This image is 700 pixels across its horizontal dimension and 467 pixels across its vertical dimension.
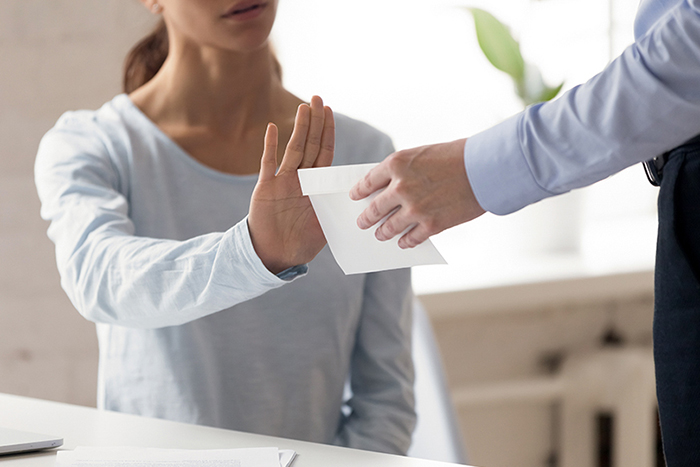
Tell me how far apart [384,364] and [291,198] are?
14.6 inches

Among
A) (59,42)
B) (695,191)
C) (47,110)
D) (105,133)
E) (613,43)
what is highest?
(613,43)

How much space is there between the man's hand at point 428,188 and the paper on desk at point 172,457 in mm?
255

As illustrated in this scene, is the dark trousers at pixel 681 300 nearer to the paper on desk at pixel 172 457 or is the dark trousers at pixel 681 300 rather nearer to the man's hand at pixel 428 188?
the man's hand at pixel 428 188

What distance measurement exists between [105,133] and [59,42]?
431 mm

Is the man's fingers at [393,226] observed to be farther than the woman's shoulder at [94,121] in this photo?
No

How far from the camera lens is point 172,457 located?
655mm

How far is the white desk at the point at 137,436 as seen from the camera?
667 mm

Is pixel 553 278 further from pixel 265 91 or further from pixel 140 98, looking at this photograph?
pixel 140 98

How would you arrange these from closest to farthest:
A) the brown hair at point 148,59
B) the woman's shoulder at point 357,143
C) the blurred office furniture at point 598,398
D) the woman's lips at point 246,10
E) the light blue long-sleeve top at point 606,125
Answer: the light blue long-sleeve top at point 606,125, the woman's lips at point 246,10, the woman's shoulder at point 357,143, the brown hair at point 148,59, the blurred office furniture at point 598,398

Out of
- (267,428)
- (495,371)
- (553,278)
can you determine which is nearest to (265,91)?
(267,428)

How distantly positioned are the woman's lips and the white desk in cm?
52

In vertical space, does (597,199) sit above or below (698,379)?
above

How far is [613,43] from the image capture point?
1.81 meters

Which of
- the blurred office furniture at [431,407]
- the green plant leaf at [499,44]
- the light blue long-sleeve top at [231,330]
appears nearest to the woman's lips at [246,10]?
the light blue long-sleeve top at [231,330]
